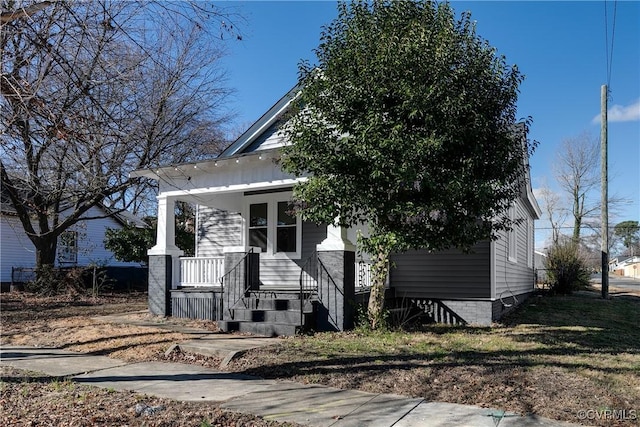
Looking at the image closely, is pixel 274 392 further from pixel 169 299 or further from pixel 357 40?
pixel 169 299

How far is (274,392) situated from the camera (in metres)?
5.94

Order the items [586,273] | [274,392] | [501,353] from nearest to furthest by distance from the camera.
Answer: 1. [274,392]
2. [501,353]
3. [586,273]

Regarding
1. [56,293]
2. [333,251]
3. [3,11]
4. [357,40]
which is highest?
[357,40]

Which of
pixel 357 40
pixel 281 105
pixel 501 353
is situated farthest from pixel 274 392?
pixel 281 105

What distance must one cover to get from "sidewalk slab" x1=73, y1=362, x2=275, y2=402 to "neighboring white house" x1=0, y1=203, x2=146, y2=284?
52.3ft

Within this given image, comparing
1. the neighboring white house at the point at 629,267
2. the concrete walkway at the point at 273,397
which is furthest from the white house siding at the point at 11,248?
the neighboring white house at the point at 629,267

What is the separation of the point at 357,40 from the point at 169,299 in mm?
7572

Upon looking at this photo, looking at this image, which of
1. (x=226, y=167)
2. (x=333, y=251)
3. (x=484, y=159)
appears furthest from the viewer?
(x=226, y=167)

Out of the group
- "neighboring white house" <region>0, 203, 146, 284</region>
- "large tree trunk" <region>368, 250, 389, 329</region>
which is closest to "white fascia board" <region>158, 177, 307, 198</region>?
"large tree trunk" <region>368, 250, 389, 329</region>

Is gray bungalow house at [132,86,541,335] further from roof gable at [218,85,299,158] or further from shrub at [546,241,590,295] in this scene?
shrub at [546,241,590,295]

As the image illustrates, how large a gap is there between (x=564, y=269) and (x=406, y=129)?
17.2 metres

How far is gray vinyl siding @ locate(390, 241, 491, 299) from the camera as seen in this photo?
37.8ft

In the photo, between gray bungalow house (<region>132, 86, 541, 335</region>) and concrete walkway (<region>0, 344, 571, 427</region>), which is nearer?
concrete walkway (<region>0, 344, 571, 427</region>)

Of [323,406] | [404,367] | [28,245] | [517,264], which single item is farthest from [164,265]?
[28,245]
